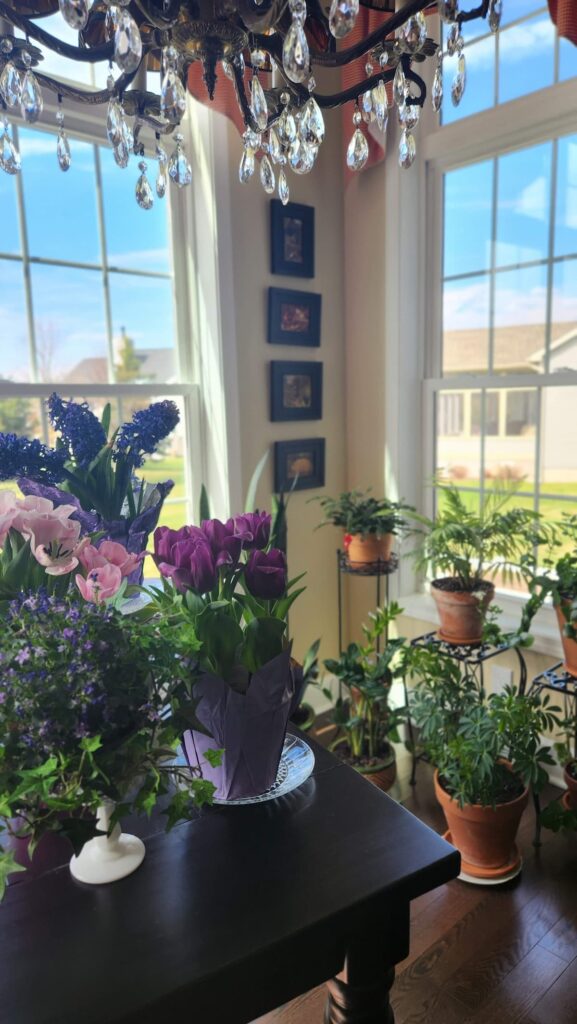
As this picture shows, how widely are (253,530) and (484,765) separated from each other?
1.21 m

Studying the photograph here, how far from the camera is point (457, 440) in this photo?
2693 millimetres

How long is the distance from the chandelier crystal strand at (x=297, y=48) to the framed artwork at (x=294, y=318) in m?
1.68

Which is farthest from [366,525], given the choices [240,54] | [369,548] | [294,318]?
[240,54]

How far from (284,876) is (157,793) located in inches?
8.0

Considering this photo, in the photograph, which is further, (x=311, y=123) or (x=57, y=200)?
(x=57, y=200)

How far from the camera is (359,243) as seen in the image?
276 centimetres

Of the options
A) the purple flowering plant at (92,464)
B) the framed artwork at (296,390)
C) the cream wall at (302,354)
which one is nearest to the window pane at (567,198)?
the cream wall at (302,354)

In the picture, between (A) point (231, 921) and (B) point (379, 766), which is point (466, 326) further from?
(A) point (231, 921)

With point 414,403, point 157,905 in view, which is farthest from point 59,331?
point 157,905

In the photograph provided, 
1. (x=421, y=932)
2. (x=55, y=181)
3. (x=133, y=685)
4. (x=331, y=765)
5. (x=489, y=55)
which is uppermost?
(x=489, y=55)

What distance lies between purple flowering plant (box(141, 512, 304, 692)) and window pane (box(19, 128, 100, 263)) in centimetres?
166

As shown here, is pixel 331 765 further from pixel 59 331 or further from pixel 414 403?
pixel 414 403

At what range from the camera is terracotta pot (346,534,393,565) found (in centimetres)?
243

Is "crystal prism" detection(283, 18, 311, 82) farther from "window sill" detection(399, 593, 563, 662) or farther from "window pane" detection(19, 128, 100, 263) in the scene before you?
"window sill" detection(399, 593, 563, 662)
